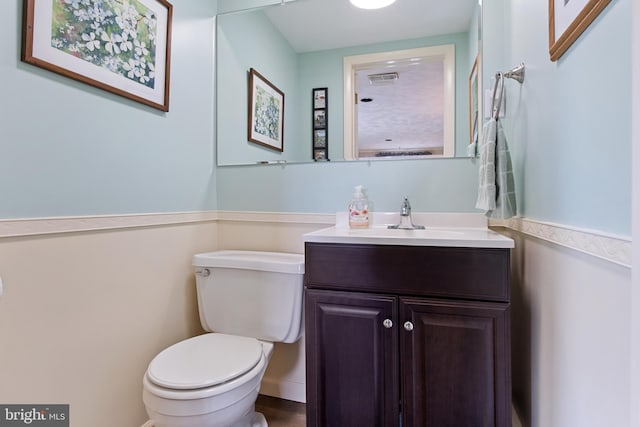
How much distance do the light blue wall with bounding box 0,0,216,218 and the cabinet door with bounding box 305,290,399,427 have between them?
2.64ft

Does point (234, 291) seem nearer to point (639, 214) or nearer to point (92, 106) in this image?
point (92, 106)

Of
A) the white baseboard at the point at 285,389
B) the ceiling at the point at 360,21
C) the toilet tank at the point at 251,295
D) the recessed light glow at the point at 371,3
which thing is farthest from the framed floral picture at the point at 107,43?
the white baseboard at the point at 285,389

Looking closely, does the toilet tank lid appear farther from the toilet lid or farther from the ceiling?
the ceiling

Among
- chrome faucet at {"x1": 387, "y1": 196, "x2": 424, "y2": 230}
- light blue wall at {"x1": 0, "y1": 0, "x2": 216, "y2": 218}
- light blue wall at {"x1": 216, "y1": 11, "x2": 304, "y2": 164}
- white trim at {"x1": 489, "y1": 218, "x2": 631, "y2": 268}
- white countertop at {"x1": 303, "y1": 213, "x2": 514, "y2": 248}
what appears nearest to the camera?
white trim at {"x1": 489, "y1": 218, "x2": 631, "y2": 268}

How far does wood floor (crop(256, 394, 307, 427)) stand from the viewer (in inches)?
57.3

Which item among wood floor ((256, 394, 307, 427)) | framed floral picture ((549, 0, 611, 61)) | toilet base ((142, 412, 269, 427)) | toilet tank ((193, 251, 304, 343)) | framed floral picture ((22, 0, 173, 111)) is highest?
framed floral picture ((22, 0, 173, 111))

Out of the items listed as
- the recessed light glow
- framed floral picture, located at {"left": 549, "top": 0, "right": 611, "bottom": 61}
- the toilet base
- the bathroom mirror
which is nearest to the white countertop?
A: the bathroom mirror

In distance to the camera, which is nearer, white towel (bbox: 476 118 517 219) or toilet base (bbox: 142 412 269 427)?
white towel (bbox: 476 118 517 219)

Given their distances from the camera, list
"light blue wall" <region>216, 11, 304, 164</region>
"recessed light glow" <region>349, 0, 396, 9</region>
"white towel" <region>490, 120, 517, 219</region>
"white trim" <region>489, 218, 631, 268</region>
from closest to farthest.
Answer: "white trim" <region>489, 218, 631, 268</region> → "white towel" <region>490, 120, 517, 219</region> → "recessed light glow" <region>349, 0, 396, 9</region> → "light blue wall" <region>216, 11, 304, 164</region>

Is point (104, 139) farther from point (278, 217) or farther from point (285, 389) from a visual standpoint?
point (285, 389)

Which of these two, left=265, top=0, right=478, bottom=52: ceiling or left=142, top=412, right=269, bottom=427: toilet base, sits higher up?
left=265, top=0, right=478, bottom=52: ceiling

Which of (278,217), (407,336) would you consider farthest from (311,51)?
(407,336)

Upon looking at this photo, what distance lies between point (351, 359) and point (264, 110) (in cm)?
128

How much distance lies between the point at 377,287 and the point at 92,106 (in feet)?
3.78
